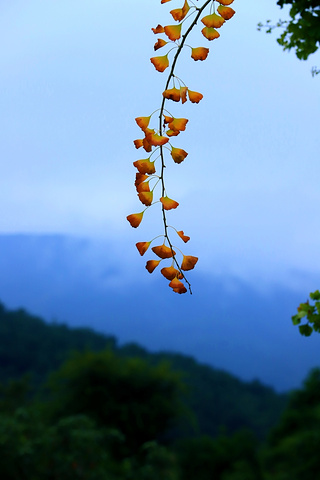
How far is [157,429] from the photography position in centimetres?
582

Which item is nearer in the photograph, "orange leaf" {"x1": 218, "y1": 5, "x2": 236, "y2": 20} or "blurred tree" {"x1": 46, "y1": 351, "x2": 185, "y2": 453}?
"orange leaf" {"x1": 218, "y1": 5, "x2": 236, "y2": 20}

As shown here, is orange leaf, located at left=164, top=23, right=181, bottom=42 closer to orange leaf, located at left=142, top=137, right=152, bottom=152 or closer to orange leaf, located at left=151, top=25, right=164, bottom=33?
orange leaf, located at left=151, top=25, right=164, bottom=33

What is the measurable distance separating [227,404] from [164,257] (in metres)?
6.62

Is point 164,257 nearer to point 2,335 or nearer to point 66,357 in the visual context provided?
point 66,357

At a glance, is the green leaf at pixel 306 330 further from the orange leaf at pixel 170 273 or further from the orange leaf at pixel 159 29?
the orange leaf at pixel 159 29

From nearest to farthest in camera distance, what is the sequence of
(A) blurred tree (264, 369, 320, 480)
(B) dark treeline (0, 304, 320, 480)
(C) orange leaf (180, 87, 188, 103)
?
(C) orange leaf (180, 87, 188, 103), (B) dark treeline (0, 304, 320, 480), (A) blurred tree (264, 369, 320, 480)

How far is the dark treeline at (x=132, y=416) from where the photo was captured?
342 cm

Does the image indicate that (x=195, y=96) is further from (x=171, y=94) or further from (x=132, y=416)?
(x=132, y=416)

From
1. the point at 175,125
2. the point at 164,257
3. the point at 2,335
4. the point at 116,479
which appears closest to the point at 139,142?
the point at 175,125

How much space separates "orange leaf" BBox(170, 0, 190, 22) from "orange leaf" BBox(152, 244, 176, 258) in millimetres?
305

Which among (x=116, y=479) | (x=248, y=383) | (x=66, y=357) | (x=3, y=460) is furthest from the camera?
(x=248, y=383)

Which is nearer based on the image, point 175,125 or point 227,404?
point 175,125

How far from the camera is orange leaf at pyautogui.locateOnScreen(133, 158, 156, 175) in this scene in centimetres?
75

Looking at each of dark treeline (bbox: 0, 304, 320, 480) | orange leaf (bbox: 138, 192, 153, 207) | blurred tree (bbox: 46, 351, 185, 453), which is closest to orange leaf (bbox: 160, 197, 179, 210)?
orange leaf (bbox: 138, 192, 153, 207)
